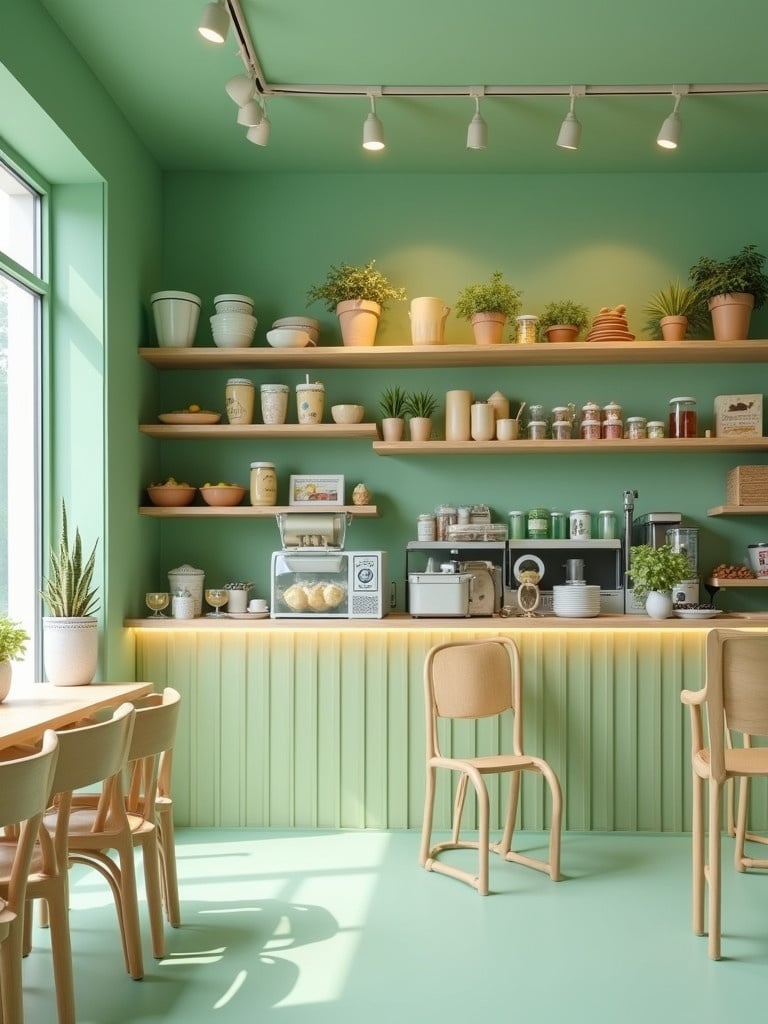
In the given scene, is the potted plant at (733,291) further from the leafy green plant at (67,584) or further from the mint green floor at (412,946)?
the leafy green plant at (67,584)

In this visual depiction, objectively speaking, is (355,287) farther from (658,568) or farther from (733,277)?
(658,568)

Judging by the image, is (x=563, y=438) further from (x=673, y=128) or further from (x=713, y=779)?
(x=713, y=779)

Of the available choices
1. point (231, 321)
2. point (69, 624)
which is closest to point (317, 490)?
point (231, 321)

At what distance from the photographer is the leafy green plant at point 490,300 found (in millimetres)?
4488

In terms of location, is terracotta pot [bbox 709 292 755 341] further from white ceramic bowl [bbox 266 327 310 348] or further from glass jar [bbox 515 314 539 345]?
white ceramic bowl [bbox 266 327 310 348]

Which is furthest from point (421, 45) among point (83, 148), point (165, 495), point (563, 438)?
point (165, 495)

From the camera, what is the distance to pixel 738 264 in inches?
178

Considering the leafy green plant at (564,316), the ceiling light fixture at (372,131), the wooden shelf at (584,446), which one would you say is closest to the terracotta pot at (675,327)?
the leafy green plant at (564,316)

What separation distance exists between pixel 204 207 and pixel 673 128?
2.27 metres

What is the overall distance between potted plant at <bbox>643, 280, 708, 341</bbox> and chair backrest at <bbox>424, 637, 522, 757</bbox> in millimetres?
1671

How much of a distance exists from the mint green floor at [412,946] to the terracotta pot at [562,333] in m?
2.27

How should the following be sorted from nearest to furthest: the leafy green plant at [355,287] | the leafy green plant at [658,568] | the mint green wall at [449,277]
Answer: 1. the leafy green plant at [658,568]
2. the leafy green plant at [355,287]
3. the mint green wall at [449,277]

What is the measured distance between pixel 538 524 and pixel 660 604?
0.69 m

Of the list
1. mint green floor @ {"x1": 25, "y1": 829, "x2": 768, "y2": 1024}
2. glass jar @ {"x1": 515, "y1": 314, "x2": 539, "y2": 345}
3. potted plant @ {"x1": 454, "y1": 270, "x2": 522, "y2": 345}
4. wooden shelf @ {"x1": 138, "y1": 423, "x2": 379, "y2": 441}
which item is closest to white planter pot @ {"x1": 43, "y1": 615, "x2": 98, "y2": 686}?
mint green floor @ {"x1": 25, "y1": 829, "x2": 768, "y2": 1024}
